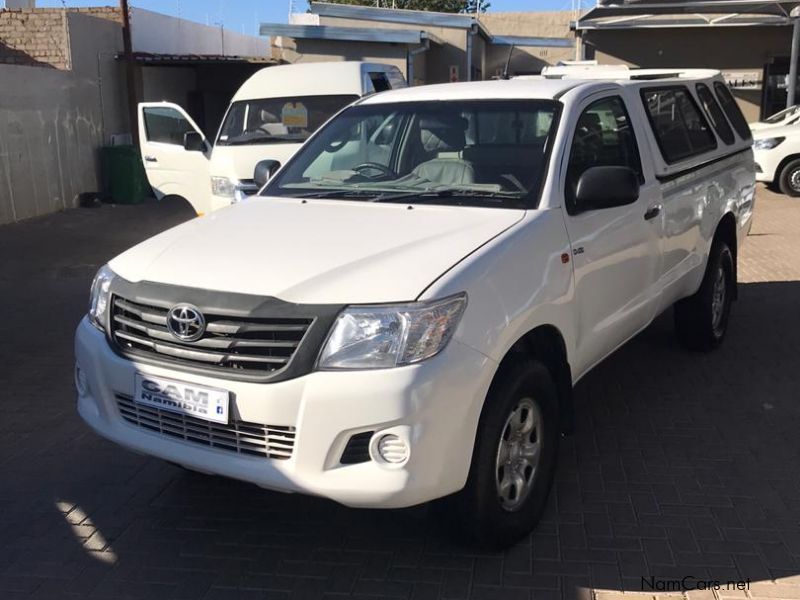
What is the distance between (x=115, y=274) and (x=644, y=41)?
20147 mm

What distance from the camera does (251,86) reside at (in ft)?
34.2

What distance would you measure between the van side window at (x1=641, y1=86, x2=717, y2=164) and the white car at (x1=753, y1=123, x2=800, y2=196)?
10.3 meters

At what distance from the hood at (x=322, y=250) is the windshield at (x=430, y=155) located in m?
0.22

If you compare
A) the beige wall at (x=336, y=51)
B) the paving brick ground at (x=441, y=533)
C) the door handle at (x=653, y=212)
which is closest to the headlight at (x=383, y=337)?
the paving brick ground at (x=441, y=533)

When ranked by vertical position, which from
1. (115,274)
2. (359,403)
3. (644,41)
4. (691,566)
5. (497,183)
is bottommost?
(691,566)

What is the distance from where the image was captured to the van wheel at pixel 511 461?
3.25 m

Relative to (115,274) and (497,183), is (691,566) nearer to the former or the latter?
(497,183)

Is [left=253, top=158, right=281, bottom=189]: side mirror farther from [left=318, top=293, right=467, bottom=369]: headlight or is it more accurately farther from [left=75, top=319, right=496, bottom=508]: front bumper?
[left=318, top=293, right=467, bottom=369]: headlight

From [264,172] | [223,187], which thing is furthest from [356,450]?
[223,187]

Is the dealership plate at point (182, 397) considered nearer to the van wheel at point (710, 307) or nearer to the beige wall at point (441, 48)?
the van wheel at point (710, 307)

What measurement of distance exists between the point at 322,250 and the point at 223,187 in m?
6.17

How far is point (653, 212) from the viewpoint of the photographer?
4754 millimetres

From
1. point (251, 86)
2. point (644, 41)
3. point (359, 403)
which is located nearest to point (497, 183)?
point (359, 403)

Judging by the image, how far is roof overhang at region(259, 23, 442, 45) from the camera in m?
19.0
